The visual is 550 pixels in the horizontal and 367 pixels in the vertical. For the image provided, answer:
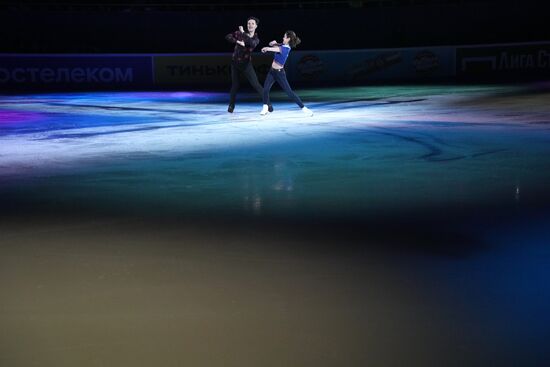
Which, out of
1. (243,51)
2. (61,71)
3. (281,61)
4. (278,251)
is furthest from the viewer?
(61,71)

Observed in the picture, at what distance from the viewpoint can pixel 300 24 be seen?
101 ft

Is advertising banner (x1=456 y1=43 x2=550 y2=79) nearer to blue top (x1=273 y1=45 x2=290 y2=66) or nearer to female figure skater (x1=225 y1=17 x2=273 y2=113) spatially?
female figure skater (x1=225 y1=17 x2=273 y2=113)

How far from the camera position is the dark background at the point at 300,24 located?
1179 inches

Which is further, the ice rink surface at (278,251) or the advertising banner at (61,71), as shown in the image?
the advertising banner at (61,71)

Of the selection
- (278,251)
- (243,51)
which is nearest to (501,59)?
(243,51)

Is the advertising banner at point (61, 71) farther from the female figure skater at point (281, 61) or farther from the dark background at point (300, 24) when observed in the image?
the female figure skater at point (281, 61)

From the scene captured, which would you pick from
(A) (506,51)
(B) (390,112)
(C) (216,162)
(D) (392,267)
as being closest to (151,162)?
(C) (216,162)

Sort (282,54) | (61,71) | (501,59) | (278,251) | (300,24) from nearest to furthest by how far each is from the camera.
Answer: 1. (278,251)
2. (282,54)
3. (61,71)
4. (501,59)
5. (300,24)

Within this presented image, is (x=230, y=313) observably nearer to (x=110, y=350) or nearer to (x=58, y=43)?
(x=110, y=350)

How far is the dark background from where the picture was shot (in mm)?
29953

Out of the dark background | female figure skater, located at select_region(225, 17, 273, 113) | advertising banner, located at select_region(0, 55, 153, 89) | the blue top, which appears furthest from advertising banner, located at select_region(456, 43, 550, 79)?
the blue top

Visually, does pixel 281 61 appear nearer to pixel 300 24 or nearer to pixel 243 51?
pixel 243 51

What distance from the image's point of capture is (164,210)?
19.6 ft

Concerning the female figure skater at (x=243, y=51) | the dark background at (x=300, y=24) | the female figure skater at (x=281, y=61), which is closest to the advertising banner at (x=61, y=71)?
the dark background at (x=300, y=24)
